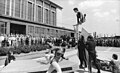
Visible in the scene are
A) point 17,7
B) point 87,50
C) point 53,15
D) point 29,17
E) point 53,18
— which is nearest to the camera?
point 87,50

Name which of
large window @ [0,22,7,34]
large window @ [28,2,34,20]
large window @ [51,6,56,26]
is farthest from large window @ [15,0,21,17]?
large window @ [51,6,56,26]

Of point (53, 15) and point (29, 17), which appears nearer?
point (29, 17)

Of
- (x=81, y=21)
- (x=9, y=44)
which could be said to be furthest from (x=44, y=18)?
(x=81, y=21)

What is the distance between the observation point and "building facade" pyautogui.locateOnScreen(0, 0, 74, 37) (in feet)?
82.4

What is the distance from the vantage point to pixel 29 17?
130 feet

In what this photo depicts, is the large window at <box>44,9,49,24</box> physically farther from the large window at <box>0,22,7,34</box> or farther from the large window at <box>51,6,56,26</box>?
the large window at <box>0,22,7,34</box>

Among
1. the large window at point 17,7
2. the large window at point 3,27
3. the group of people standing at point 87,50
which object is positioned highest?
the large window at point 17,7

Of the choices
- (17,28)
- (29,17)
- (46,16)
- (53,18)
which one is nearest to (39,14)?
(46,16)

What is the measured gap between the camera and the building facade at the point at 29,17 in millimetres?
25116

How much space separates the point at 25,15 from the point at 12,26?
1157 centimetres

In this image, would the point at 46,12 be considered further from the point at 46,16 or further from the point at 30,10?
the point at 30,10

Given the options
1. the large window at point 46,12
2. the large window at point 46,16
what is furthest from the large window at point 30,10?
the large window at point 46,16

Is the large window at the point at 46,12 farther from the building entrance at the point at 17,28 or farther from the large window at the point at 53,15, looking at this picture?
the building entrance at the point at 17,28

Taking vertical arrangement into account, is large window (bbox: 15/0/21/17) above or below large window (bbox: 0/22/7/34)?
above
